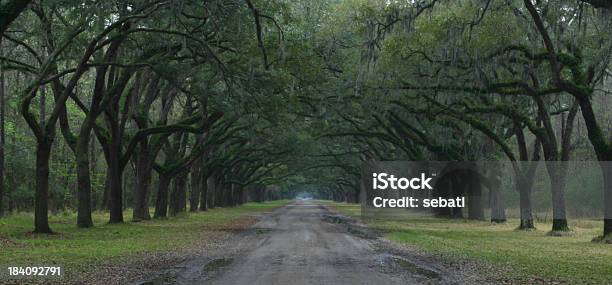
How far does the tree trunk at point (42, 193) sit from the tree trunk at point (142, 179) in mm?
9938

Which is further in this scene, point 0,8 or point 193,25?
point 193,25

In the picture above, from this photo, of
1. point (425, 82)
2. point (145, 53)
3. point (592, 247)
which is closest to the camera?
point (592, 247)

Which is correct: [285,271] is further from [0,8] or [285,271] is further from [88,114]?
[88,114]

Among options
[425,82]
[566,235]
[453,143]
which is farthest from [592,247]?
[453,143]

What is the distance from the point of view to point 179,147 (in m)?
38.7

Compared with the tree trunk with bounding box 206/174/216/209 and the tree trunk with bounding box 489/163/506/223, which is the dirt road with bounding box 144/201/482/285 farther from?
the tree trunk with bounding box 206/174/216/209

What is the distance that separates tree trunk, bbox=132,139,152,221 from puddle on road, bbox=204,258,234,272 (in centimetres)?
1805

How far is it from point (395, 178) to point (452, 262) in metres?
45.6

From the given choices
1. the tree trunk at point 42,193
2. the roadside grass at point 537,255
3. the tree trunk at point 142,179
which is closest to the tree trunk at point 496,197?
the roadside grass at point 537,255

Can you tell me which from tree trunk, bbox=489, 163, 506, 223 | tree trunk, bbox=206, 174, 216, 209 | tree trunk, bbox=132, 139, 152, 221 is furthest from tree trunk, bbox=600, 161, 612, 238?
tree trunk, bbox=206, 174, 216, 209

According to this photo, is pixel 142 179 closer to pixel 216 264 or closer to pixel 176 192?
pixel 176 192

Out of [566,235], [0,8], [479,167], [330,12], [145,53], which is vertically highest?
[330,12]

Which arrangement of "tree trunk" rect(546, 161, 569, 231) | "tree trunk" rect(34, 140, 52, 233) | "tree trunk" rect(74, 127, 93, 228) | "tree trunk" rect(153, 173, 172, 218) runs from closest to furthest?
"tree trunk" rect(34, 140, 52, 233) → "tree trunk" rect(74, 127, 93, 228) → "tree trunk" rect(546, 161, 569, 231) → "tree trunk" rect(153, 173, 172, 218)

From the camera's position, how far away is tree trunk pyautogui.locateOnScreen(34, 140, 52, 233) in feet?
69.5
